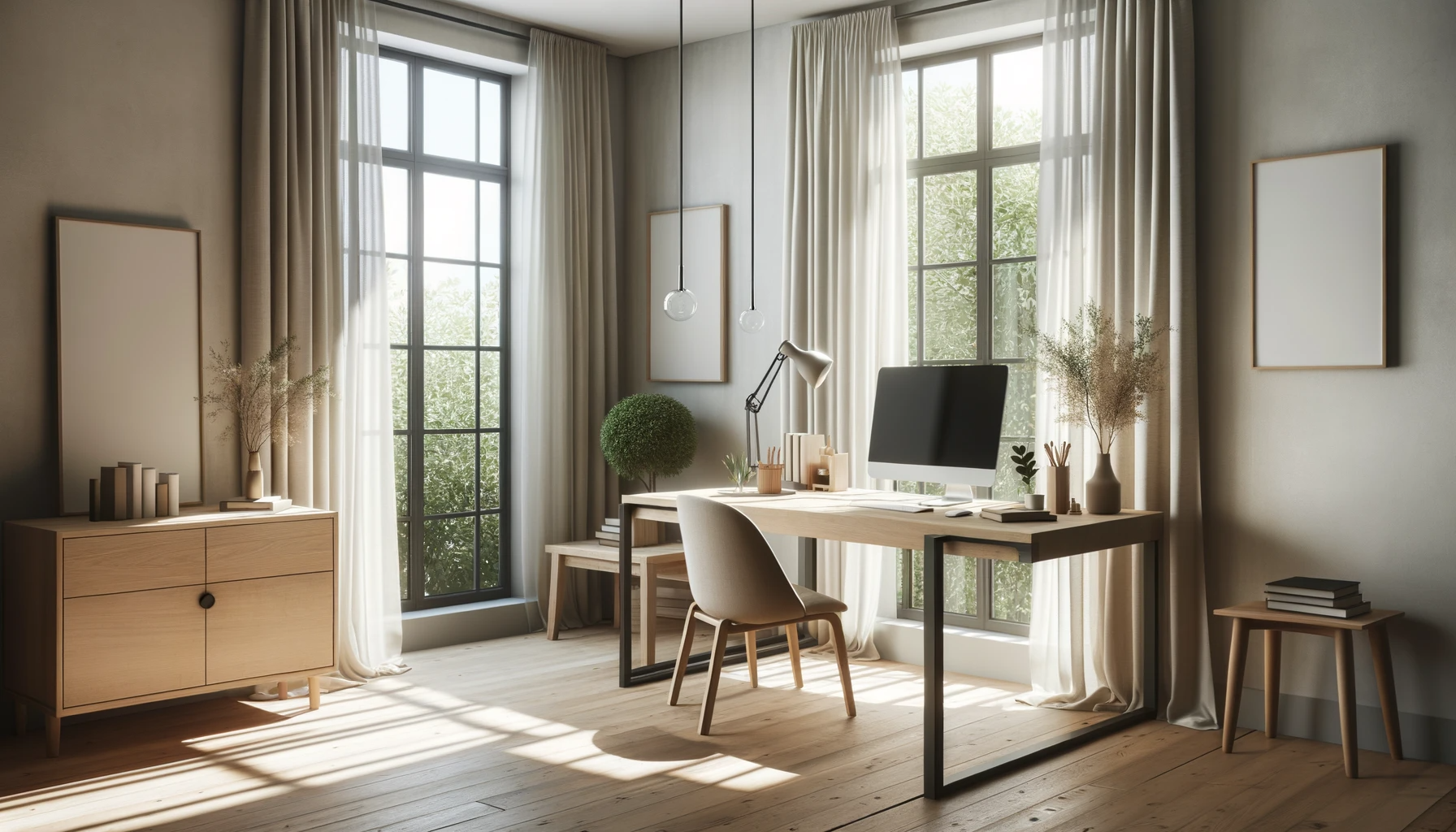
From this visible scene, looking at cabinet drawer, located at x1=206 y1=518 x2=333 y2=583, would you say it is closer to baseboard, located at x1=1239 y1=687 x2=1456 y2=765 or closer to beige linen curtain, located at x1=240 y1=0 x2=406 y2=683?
beige linen curtain, located at x1=240 y1=0 x2=406 y2=683

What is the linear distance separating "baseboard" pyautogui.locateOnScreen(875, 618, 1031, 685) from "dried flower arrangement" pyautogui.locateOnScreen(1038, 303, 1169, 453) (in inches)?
38.1

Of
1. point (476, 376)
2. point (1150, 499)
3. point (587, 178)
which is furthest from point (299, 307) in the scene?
point (1150, 499)

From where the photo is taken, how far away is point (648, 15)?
5.19m

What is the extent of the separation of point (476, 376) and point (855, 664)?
6.98 feet

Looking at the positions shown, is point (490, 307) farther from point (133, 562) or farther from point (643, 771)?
point (643, 771)

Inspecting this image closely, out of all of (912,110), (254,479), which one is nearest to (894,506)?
(912,110)

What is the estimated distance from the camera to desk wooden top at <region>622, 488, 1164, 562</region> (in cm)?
333

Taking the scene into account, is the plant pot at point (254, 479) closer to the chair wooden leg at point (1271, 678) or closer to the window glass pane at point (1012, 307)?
the window glass pane at point (1012, 307)

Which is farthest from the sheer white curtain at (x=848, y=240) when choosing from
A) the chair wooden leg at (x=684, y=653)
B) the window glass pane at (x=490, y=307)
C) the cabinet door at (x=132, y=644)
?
the cabinet door at (x=132, y=644)

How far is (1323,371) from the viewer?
146 inches

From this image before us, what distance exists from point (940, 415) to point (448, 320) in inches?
93.2

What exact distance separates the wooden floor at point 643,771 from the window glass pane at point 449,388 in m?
1.34

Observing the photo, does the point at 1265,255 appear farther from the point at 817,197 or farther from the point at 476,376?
the point at 476,376

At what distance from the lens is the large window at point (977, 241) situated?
15.1ft
